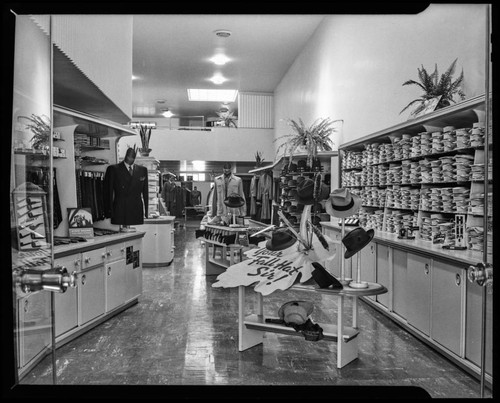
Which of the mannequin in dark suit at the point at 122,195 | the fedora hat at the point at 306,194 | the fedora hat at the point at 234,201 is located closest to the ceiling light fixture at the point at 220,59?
the fedora hat at the point at 234,201

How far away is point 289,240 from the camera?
4.23 m

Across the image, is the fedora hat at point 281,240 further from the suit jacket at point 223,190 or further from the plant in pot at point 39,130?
the suit jacket at point 223,190

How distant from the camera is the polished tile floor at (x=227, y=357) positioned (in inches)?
141

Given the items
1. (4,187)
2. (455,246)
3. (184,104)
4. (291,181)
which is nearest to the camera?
(4,187)

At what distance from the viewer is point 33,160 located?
1281 mm

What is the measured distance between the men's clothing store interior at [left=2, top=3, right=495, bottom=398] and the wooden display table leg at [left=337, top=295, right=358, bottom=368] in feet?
0.06

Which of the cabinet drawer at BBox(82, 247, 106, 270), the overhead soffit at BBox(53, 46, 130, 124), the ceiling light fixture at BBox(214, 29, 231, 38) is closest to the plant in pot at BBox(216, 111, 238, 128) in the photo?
the ceiling light fixture at BBox(214, 29, 231, 38)

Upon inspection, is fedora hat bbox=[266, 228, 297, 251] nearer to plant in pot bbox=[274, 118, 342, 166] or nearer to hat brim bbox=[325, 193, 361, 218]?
hat brim bbox=[325, 193, 361, 218]

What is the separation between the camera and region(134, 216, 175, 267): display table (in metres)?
9.12

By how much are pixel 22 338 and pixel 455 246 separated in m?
3.93

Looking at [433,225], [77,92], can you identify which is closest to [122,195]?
[77,92]

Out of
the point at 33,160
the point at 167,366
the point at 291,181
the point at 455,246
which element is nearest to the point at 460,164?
the point at 455,246
